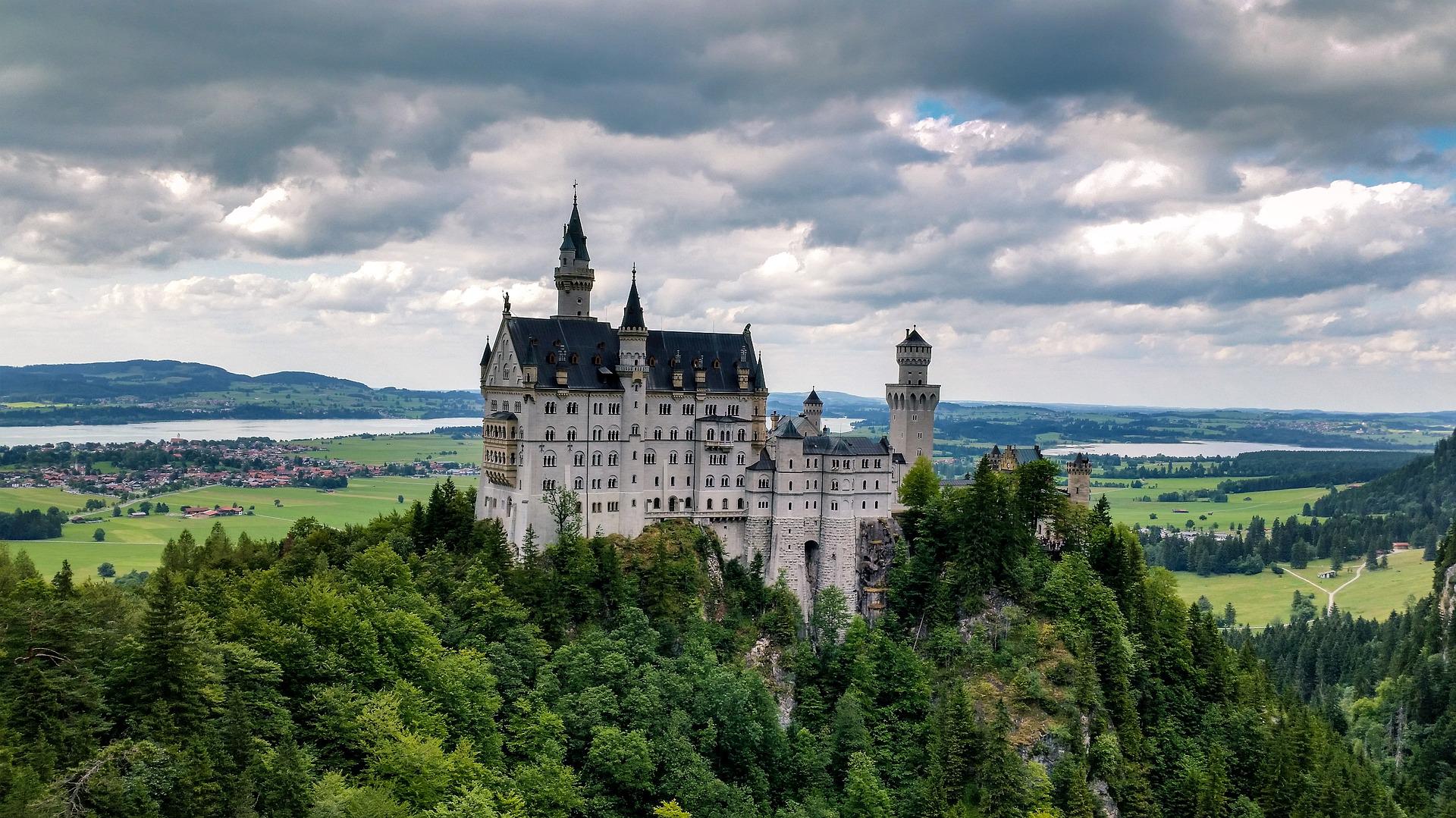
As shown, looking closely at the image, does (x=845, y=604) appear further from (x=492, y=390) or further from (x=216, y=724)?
(x=216, y=724)

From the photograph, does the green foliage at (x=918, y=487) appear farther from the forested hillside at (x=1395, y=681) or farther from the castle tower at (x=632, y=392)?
the forested hillside at (x=1395, y=681)

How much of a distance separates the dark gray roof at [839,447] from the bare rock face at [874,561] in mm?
5800

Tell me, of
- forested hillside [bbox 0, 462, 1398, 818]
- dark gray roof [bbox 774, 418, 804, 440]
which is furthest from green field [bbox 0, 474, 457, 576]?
dark gray roof [bbox 774, 418, 804, 440]

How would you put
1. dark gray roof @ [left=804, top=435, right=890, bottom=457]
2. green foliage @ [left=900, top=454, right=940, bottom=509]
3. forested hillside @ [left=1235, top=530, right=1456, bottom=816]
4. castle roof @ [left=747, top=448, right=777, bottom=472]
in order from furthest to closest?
forested hillside @ [left=1235, top=530, right=1456, bottom=816]
green foliage @ [left=900, top=454, right=940, bottom=509]
dark gray roof @ [left=804, top=435, right=890, bottom=457]
castle roof @ [left=747, top=448, right=777, bottom=472]

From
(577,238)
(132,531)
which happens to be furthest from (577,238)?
(132,531)

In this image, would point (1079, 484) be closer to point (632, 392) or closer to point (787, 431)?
point (787, 431)

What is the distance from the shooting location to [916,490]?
105750 mm

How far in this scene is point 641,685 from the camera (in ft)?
279

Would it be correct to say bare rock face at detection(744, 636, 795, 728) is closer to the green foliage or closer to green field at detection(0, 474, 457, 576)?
the green foliage

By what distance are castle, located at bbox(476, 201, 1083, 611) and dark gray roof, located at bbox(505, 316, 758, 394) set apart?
0.13 meters

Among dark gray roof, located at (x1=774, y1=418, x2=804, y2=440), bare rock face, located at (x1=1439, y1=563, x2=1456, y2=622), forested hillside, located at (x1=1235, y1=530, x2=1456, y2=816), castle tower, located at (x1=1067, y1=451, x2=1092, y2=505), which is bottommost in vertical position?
forested hillside, located at (x1=1235, y1=530, x2=1456, y2=816)

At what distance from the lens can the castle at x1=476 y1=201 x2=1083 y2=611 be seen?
3777 inches

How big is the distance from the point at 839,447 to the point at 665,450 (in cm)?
1452

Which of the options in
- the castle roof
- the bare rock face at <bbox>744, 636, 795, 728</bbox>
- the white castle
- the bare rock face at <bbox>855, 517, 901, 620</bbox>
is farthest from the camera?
the bare rock face at <bbox>855, 517, 901, 620</bbox>
